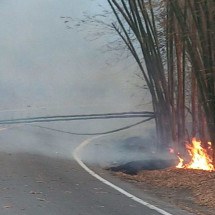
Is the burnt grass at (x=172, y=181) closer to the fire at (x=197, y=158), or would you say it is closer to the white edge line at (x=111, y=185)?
the fire at (x=197, y=158)

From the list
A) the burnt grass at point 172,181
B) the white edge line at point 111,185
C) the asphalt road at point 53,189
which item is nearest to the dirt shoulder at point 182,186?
the burnt grass at point 172,181

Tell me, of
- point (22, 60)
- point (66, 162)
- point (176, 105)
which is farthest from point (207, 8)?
point (22, 60)

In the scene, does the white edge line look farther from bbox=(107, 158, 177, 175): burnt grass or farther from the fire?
the fire

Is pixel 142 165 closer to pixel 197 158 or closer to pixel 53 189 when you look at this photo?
pixel 197 158

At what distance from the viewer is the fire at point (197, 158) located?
11.2 m

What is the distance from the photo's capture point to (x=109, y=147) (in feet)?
55.9

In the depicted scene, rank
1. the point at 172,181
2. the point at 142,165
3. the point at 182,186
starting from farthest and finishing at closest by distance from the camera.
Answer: the point at 142,165 < the point at 172,181 < the point at 182,186

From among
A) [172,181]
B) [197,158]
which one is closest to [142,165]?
[197,158]

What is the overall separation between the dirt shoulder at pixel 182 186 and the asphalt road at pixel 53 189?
1.35ft

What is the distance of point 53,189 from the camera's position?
8.94 metres

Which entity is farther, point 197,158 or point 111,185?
point 197,158

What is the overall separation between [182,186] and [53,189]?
2458 millimetres

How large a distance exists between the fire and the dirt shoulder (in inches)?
18.5

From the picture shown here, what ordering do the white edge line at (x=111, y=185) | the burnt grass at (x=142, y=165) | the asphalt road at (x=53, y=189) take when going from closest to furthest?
the asphalt road at (x=53, y=189) < the white edge line at (x=111, y=185) < the burnt grass at (x=142, y=165)
